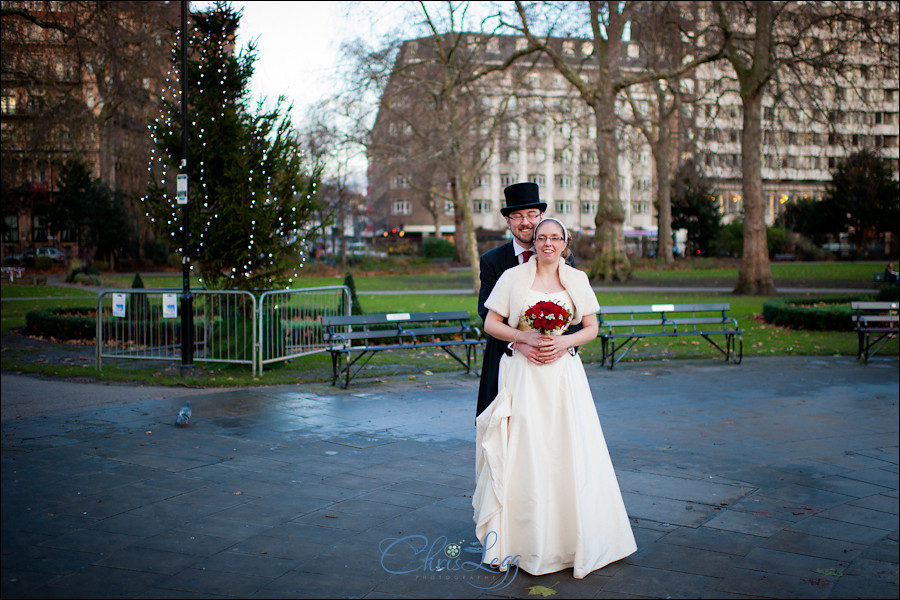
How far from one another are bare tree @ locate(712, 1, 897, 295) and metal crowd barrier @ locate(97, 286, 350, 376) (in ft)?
56.2

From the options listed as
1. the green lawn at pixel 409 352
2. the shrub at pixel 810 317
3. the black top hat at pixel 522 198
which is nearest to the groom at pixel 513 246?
the black top hat at pixel 522 198

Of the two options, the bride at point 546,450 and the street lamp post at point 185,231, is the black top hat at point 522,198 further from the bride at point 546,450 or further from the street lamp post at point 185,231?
the street lamp post at point 185,231

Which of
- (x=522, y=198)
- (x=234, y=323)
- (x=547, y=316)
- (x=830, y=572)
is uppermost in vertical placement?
(x=522, y=198)

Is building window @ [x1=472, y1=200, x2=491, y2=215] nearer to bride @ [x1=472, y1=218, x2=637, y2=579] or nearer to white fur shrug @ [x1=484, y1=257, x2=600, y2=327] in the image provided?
white fur shrug @ [x1=484, y1=257, x2=600, y2=327]

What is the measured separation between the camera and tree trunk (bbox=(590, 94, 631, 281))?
30734 mm

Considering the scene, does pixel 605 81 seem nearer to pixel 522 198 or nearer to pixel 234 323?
pixel 234 323

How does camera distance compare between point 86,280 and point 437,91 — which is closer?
point 437,91

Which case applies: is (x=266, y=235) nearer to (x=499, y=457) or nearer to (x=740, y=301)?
(x=499, y=457)

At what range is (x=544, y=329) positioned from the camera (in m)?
4.45

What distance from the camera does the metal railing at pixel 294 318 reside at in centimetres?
1216

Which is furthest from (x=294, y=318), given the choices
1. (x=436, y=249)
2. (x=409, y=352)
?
(x=436, y=249)

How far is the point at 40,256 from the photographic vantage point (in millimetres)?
49531

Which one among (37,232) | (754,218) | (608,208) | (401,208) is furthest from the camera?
(401,208)
